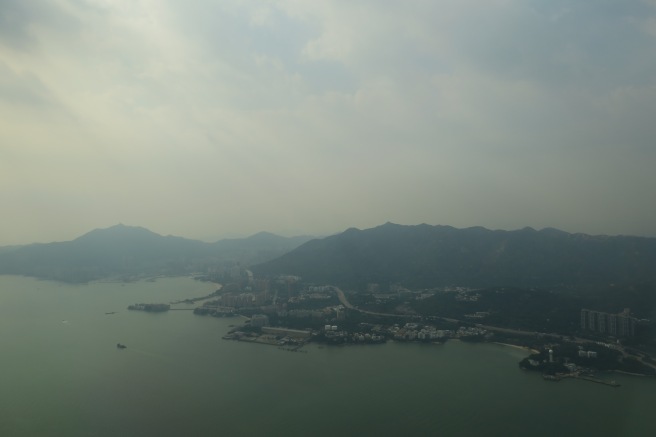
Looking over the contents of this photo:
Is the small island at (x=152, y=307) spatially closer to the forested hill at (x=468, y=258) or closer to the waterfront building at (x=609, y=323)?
the forested hill at (x=468, y=258)

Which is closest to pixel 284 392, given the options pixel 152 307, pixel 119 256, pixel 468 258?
pixel 152 307

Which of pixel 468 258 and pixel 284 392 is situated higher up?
pixel 468 258

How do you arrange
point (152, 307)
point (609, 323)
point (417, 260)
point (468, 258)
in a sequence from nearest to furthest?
point (609, 323) → point (152, 307) → point (468, 258) → point (417, 260)

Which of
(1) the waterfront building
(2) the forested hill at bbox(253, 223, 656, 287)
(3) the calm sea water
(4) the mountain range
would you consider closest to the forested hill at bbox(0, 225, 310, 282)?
(4) the mountain range

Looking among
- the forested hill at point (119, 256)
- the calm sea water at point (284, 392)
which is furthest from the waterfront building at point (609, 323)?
the forested hill at point (119, 256)

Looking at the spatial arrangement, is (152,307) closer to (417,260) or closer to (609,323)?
(417,260)

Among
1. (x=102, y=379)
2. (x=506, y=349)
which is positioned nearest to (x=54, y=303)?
(x=102, y=379)
